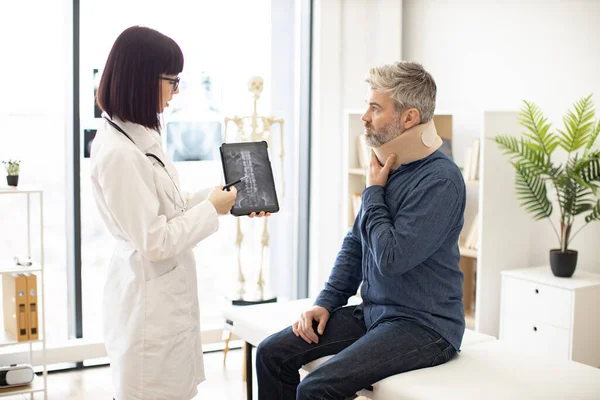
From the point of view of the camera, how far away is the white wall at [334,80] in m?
4.38

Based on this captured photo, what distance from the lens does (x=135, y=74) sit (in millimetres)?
1771

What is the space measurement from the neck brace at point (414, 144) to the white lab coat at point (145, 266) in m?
0.63

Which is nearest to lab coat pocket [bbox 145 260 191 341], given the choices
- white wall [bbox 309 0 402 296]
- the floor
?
the floor

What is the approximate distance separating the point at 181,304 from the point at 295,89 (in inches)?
109

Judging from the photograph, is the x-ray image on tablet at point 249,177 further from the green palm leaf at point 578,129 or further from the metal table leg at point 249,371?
the green palm leaf at point 578,129

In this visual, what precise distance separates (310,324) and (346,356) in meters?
0.28

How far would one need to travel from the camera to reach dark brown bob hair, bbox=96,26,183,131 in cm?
177

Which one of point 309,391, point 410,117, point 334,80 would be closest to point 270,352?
point 309,391

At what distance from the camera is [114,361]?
1866mm

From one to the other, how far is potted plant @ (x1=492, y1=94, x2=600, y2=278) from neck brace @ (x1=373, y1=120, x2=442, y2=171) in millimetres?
1225

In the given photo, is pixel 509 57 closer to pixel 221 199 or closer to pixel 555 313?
pixel 555 313

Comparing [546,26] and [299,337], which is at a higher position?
[546,26]

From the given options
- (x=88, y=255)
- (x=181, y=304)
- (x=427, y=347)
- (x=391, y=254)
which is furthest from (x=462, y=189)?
(x=88, y=255)

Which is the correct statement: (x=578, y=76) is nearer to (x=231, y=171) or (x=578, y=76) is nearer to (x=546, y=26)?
(x=546, y=26)
